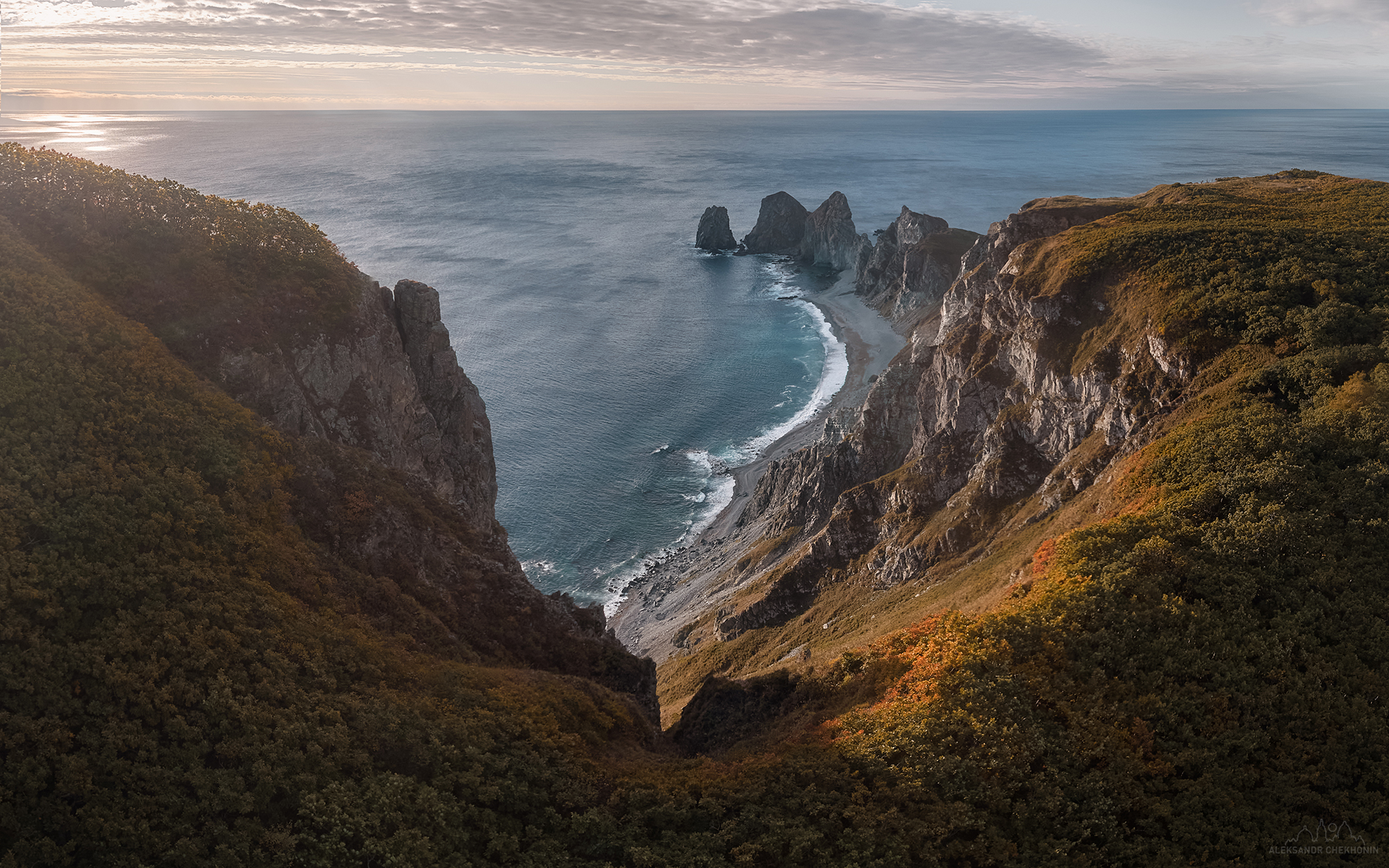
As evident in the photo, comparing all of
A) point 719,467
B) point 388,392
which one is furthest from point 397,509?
point 719,467

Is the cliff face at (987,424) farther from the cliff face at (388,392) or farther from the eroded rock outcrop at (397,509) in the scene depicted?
the cliff face at (388,392)

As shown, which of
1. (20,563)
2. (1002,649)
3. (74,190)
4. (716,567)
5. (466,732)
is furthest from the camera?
(716,567)

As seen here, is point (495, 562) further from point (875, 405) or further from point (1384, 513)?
point (875, 405)

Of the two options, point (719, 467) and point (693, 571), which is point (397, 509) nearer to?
point (693, 571)

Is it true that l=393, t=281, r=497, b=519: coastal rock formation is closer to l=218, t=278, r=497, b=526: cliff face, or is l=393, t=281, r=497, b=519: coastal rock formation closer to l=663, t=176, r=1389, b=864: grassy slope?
l=218, t=278, r=497, b=526: cliff face

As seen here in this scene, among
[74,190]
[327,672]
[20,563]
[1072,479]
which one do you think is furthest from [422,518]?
[1072,479]
